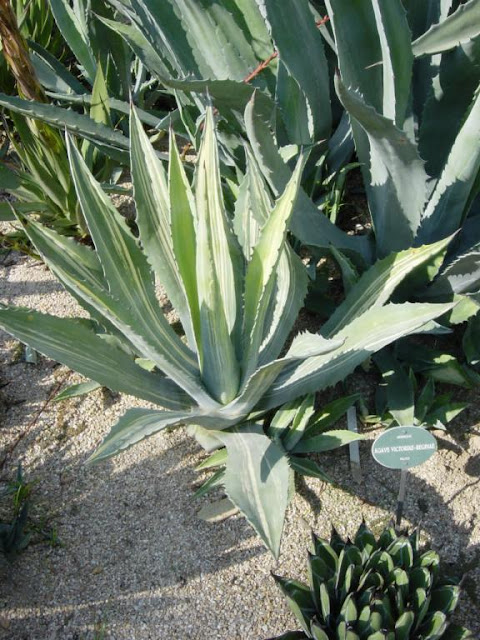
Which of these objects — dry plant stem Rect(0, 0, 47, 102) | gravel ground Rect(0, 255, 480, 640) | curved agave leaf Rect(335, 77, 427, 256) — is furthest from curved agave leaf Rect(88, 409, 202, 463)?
dry plant stem Rect(0, 0, 47, 102)

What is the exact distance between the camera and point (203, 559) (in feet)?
5.57

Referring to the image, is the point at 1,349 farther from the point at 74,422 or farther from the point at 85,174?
the point at 85,174

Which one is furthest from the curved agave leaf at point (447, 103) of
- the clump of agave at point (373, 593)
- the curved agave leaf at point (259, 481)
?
the clump of agave at point (373, 593)

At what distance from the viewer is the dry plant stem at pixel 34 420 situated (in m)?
1.92

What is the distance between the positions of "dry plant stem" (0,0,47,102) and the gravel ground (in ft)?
2.89

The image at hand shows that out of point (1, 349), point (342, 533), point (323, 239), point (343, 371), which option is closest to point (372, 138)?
point (323, 239)

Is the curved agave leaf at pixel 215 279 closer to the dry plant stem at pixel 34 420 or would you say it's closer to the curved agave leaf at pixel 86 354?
the curved agave leaf at pixel 86 354

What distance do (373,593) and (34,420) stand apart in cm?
103

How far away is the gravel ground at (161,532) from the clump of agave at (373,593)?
155 mm

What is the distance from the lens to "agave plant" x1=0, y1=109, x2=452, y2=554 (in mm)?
1493

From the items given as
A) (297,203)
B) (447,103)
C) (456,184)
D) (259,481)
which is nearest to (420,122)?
(447,103)

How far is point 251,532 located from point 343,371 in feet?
1.48

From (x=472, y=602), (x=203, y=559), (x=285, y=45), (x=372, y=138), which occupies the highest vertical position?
(x=285, y=45)

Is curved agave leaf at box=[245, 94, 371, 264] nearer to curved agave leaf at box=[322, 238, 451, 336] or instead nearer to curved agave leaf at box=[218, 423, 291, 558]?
curved agave leaf at box=[322, 238, 451, 336]
